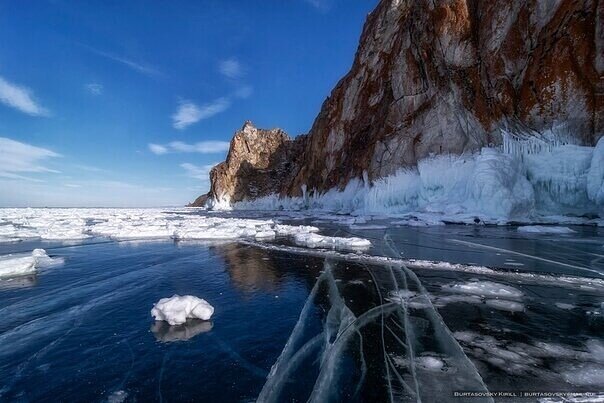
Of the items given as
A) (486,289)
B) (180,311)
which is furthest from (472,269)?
(180,311)

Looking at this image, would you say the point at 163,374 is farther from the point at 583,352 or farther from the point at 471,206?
the point at 471,206

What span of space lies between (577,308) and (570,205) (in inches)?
786

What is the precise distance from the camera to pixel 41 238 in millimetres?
17859

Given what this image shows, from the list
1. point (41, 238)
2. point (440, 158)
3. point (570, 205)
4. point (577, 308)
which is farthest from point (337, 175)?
point (577, 308)

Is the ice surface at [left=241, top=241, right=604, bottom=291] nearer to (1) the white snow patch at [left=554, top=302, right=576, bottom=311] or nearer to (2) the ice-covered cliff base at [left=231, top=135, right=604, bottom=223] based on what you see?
(1) the white snow patch at [left=554, top=302, right=576, bottom=311]

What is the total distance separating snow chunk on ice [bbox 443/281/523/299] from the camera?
5707 mm

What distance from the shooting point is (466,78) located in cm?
2755

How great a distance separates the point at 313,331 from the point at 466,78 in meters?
30.5

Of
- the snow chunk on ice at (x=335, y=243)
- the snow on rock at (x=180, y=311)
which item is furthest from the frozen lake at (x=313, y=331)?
the snow chunk on ice at (x=335, y=243)

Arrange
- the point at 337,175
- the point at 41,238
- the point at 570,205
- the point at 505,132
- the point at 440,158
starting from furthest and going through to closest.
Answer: the point at 337,175 → the point at 440,158 → the point at 505,132 → the point at 570,205 → the point at 41,238

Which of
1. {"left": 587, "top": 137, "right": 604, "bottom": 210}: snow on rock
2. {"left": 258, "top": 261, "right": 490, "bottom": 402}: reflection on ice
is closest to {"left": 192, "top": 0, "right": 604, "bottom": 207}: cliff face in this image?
{"left": 587, "top": 137, "right": 604, "bottom": 210}: snow on rock

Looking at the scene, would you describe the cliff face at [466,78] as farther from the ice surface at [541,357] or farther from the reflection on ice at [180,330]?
the reflection on ice at [180,330]

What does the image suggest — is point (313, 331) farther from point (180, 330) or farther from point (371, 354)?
point (180, 330)

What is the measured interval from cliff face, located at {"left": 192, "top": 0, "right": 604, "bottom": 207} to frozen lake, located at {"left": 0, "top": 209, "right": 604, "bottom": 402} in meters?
18.5
